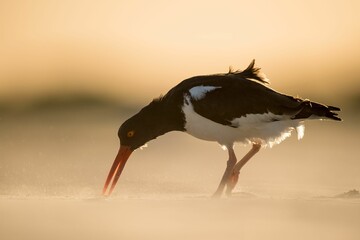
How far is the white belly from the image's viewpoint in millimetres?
14273

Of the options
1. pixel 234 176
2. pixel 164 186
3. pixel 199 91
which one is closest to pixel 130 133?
pixel 164 186

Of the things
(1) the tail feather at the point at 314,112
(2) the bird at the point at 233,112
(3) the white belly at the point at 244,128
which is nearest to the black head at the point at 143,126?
(2) the bird at the point at 233,112

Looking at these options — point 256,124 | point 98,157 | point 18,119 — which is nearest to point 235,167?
point 256,124

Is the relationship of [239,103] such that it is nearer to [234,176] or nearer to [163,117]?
[234,176]

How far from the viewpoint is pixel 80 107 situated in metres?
34.8

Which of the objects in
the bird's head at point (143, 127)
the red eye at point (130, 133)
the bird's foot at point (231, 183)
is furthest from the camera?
the red eye at point (130, 133)

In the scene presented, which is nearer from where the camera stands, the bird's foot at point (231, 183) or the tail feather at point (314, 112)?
the tail feather at point (314, 112)

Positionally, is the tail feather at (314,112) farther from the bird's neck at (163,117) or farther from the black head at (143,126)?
the black head at (143,126)

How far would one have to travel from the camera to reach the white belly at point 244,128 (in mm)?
14273

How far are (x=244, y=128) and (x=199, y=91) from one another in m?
0.81

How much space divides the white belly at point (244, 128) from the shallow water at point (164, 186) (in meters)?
0.80

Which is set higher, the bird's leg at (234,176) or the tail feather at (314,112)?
the tail feather at (314,112)

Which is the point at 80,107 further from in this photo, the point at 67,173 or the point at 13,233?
the point at 13,233

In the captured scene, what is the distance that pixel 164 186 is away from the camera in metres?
16.1
